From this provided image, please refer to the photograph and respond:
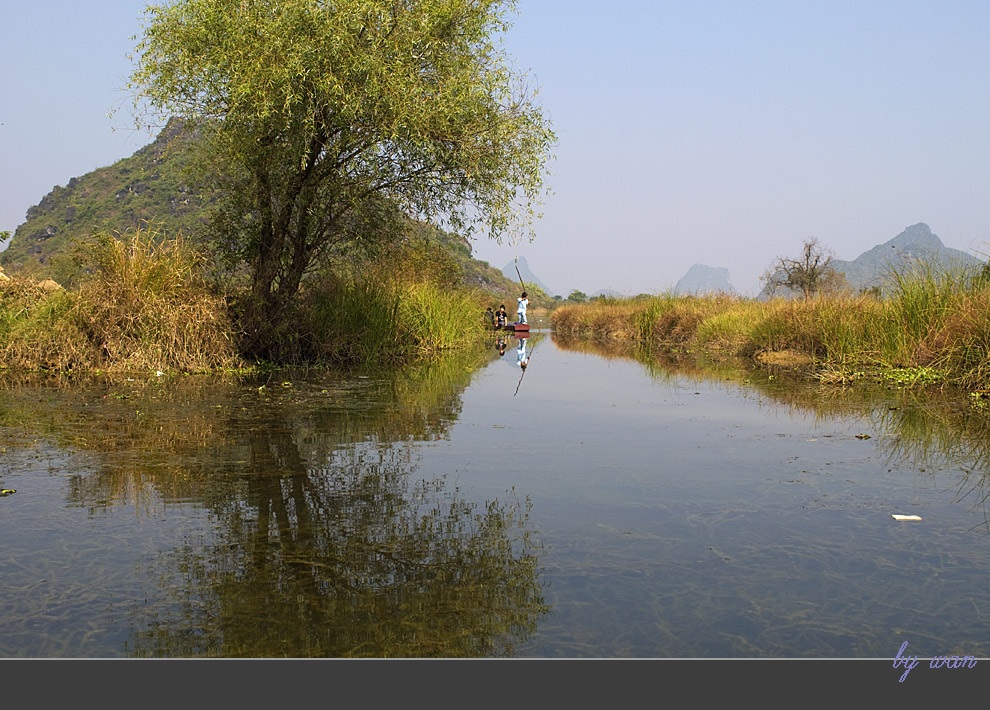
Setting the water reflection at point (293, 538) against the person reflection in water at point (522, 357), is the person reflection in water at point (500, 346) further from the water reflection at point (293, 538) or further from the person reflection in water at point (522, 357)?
the water reflection at point (293, 538)

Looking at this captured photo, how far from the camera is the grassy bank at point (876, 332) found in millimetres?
13914

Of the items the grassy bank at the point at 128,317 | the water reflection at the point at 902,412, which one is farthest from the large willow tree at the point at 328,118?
the water reflection at the point at 902,412

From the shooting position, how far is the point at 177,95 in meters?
15.7

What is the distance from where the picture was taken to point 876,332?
16766 mm

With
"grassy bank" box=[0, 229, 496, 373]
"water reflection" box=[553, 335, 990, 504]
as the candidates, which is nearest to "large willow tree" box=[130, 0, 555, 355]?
"grassy bank" box=[0, 229, 496, 373]

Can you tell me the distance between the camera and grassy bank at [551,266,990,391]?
13.9m

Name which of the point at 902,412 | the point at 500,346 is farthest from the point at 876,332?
the point at 500,346

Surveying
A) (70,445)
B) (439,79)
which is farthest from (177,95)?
(70,445)

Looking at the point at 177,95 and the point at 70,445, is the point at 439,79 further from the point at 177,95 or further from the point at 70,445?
the point at 70,445

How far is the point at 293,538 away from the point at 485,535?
47.6 inches

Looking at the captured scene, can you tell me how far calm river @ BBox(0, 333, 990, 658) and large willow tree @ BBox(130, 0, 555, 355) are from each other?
6.61m

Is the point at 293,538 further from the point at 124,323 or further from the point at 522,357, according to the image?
the point at 522,357

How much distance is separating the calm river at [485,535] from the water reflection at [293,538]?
21mm
